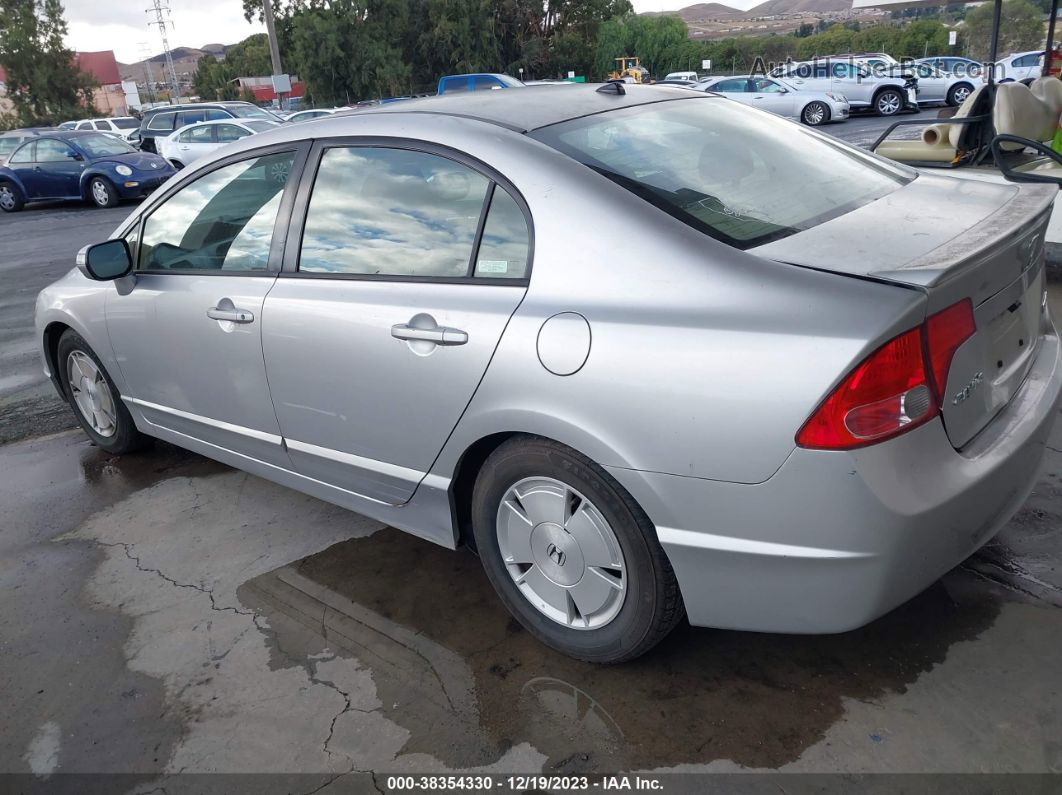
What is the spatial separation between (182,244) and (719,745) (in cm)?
290

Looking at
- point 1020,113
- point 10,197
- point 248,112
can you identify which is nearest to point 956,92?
point 248,112

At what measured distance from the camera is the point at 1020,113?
6.45m

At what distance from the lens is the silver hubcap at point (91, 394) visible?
4.45m

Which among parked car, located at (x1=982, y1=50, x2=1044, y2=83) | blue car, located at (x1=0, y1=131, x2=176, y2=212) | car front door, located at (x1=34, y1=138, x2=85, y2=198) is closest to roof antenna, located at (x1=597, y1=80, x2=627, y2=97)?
blue car, located at (x1=0, y1=131, x2=176, y2=212)

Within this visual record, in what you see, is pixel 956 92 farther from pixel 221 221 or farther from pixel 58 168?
pixel 221 221

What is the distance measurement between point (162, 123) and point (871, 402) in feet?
74.3

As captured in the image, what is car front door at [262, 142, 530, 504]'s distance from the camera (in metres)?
2.58

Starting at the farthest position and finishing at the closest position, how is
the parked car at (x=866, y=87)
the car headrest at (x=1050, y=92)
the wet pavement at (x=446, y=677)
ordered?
the parked car at (x=866, y=87), the car headrest at (x=1050, y=92), the wet pavement at (x=446, y=677)

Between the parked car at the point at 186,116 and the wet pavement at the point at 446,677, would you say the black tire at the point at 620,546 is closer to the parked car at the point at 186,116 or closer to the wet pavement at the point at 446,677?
the wet pavement at the point at 446,677

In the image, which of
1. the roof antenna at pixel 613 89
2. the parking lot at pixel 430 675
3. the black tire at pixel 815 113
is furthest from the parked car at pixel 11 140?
the roof antenna at pixel 613 89

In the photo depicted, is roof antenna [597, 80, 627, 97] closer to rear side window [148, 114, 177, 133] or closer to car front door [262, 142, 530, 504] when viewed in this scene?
car front door [262, 142, 530, 504]

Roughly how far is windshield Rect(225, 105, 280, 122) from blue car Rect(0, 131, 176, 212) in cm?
289

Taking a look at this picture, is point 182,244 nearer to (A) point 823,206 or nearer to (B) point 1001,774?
(A) point 823,206

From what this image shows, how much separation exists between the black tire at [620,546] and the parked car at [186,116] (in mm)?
18956
